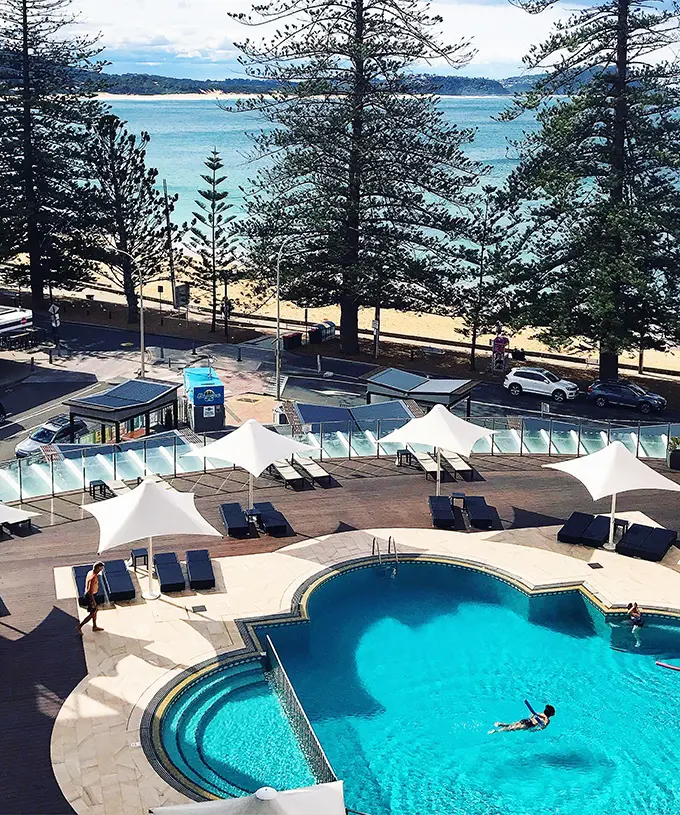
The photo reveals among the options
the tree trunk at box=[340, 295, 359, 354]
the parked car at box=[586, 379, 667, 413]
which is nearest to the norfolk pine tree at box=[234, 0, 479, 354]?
the tree trunk at box=[340, 295, 359, 354]

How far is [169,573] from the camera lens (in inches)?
848

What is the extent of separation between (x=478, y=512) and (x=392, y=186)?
2816cm

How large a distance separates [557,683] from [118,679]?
8.24 metres

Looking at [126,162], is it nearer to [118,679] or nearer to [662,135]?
[662,135]

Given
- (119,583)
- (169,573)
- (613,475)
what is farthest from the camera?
(613,475)

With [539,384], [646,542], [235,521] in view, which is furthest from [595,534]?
[539,384]

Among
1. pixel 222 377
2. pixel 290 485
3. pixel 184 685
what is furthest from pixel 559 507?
pixel 222 377

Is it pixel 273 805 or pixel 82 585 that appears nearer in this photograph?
pixel 273 805

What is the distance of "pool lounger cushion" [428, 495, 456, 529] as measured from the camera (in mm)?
25156

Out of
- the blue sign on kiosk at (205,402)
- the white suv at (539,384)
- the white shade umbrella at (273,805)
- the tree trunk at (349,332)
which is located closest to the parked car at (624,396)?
the white suv at (539,384)

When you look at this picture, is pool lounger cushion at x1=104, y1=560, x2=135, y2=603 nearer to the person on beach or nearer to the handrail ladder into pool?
the person on beach

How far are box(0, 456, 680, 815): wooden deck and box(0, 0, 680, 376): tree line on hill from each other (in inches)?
709

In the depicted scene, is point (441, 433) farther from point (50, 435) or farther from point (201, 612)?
point (50, 435)

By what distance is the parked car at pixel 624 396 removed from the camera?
4284 cm
